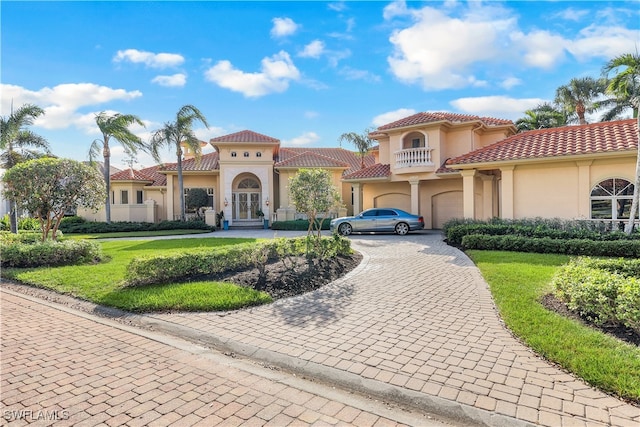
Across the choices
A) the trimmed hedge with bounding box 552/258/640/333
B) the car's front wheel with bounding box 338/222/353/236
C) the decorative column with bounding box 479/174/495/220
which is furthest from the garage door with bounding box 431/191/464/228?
the trimmed hedge with bounding box 552/258/640/333

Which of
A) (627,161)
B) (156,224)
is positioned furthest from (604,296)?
(156,224)

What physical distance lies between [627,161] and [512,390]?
43.4 ft

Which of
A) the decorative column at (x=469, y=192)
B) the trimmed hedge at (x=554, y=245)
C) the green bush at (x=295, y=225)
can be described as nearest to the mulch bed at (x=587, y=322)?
the trimmed hedge at (x=554, y=245)

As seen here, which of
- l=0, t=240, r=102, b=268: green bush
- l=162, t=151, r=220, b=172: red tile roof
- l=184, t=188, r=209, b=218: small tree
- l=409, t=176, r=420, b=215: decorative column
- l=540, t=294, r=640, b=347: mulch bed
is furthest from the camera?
l=162, t=151, r=220, b=172: red tile roof

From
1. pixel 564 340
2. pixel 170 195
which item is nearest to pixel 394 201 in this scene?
pixel 170 195

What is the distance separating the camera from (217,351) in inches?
187

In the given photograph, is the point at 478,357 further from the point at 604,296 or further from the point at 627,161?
the point at 627,161

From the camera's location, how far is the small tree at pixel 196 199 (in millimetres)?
26141

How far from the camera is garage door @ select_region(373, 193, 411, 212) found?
23125 millimetres

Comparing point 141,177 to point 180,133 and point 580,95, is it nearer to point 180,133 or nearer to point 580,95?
point 180,133

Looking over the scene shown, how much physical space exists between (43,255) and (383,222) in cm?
1445

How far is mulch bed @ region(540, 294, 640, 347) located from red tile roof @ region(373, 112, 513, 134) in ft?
49.7

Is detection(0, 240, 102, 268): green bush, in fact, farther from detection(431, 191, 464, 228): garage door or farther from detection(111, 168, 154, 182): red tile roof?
detection(111, 168, 154, 182): red tile roof

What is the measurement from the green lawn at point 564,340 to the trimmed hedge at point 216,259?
15.6 feet
